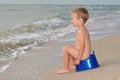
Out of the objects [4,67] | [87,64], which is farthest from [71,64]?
[4,67]

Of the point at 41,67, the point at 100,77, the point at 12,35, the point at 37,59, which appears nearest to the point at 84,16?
the point at 100,77

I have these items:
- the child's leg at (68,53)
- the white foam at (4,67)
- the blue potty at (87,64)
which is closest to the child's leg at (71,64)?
the child's leg at (68,53)

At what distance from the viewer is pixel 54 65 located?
675 cm

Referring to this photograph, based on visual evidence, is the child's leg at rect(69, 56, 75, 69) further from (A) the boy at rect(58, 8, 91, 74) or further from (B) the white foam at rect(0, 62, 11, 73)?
(B) the white foam at rect(0, 62, 11, 73)

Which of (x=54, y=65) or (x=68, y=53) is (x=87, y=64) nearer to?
(x=68, y=53)

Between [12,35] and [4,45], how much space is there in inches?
106

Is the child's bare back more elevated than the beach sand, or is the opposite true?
the child's bare back

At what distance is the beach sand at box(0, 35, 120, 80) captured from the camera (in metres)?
5.24

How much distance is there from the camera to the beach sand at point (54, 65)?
5238mm

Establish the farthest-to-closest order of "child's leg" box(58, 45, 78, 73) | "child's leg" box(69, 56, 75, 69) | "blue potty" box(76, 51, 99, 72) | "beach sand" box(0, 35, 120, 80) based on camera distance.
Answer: "child's leg" box(69, 56, 75, 69), "child's leg" box(58, 45, 78, 73), "blue potty" box(76, 51, 99, 72), "beach sand" box(0, 35, 120, 80)

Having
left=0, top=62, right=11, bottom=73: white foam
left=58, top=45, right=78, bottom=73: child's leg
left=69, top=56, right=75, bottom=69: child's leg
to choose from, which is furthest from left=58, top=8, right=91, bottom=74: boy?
left=0, top=62, right=11, bottom=73: white foam

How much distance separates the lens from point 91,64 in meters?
5.57

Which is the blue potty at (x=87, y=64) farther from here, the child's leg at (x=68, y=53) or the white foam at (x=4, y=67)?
the white foam at (x=4, y=67)

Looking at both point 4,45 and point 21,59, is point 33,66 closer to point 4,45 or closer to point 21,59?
point 21,59
